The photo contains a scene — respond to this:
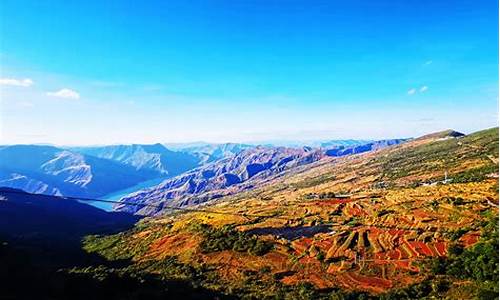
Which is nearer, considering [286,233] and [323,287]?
[323,287]

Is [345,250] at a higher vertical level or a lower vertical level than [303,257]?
higher

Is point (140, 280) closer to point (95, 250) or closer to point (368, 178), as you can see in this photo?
point (95, 250)

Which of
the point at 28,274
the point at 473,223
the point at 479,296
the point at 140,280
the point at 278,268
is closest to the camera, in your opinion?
the point at 479,296

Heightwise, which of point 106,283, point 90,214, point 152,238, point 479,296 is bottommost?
point 90,214

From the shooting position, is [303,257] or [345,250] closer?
[345,250]

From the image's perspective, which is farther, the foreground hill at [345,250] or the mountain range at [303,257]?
the foreground hill at [345,250]

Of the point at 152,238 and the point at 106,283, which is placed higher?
the point at 106,283

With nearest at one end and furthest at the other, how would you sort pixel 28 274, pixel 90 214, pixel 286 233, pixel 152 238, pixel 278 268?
pixel 28 274
pixel 278 268
pixel 286 233
pixel 152 238
pixel 90 214

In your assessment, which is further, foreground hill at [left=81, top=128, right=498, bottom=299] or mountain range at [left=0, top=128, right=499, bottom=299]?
foreground hill at [left=81, top=128, right=498, bottom=299]

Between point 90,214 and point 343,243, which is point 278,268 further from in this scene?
point 90,214

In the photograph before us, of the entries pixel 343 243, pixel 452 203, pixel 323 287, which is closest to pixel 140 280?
pixel 323 287
